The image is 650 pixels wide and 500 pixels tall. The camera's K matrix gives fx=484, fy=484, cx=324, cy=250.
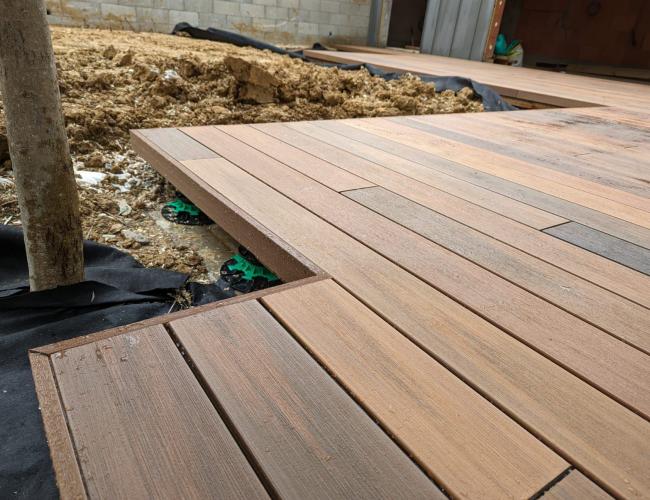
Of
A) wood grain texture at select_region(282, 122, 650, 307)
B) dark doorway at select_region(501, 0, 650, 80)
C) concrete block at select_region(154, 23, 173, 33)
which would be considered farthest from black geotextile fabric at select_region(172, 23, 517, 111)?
dark doorway at select_region(501, 0, 650, 80)

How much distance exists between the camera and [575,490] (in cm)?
61

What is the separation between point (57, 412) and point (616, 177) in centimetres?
198

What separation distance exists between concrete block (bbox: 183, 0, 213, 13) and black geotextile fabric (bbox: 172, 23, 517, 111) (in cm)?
37

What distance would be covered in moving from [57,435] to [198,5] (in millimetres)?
6858

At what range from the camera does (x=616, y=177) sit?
1868 mm

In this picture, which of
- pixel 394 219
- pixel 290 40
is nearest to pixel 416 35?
pixel 290 40

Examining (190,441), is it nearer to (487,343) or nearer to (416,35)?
(487,343)

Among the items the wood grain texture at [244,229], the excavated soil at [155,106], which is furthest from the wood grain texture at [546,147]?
the wood grain texture at [244,229]

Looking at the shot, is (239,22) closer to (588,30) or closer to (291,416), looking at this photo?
(588,30)

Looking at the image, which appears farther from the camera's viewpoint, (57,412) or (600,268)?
(600,268)

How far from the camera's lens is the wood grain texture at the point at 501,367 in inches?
26.3

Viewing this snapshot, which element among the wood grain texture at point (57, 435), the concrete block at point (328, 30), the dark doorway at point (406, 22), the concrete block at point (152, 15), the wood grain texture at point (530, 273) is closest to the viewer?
the wood grain texture at point (57, 435)

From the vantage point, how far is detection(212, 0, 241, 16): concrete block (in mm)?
6516

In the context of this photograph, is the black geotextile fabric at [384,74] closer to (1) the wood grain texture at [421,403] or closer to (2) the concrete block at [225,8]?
(2) the concrete block at [225,8]
